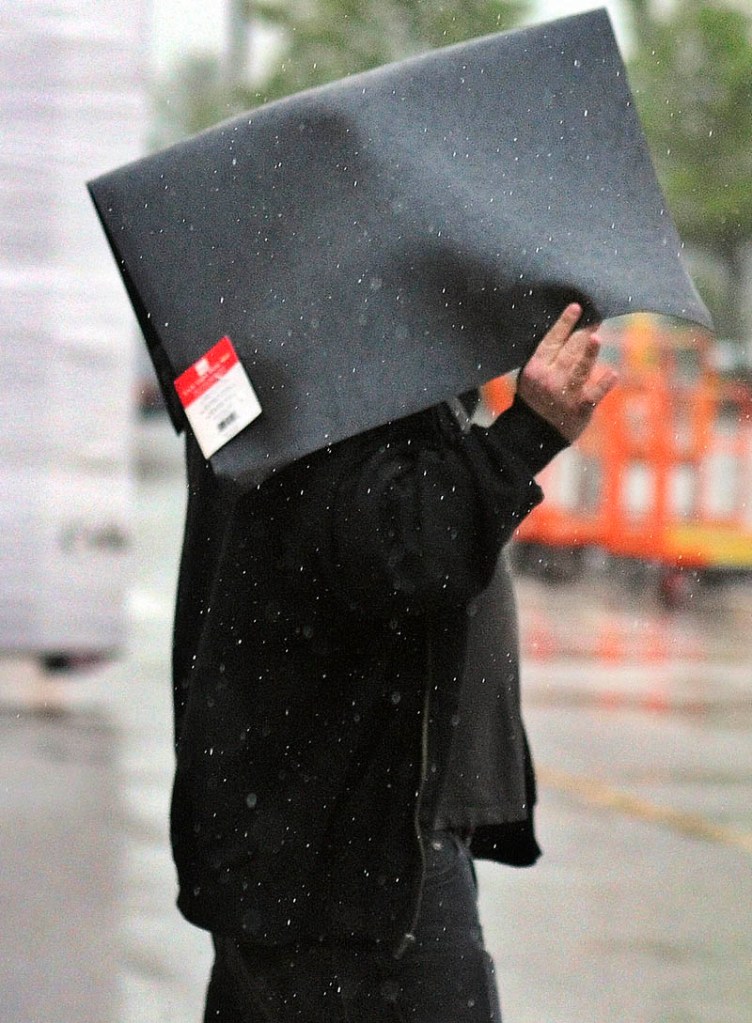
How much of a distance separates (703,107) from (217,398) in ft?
139

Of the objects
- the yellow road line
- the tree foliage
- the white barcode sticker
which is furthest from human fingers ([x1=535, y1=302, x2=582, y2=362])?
the tree foliage

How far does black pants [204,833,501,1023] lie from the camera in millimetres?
2492

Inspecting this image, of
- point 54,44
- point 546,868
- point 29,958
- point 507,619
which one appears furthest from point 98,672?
point 507,619

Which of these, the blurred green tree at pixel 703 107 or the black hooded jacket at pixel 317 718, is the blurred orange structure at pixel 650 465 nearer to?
the black hooded jacket at pixel 317 718

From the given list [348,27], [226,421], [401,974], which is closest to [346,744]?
[401,974]

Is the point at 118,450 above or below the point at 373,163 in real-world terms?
below

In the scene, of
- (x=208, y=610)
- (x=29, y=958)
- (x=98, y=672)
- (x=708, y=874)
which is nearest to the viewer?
(x=208, y=610)

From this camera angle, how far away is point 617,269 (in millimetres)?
2367

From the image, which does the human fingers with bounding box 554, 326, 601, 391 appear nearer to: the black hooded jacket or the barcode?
the black hooded jacket

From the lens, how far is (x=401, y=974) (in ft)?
8.20

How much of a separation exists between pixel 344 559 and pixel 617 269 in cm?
46

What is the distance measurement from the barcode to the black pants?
572mm

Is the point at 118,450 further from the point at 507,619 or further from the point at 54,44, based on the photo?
the point at 507,619

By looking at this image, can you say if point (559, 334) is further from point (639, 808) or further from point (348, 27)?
point (348, 27)
